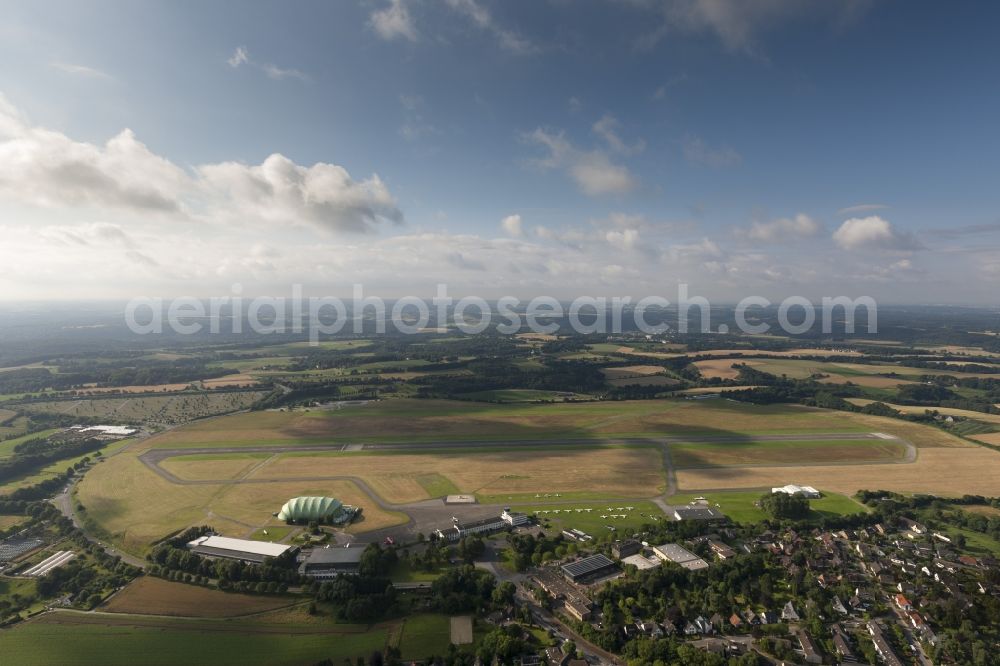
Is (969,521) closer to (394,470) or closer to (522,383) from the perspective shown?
(394,470)

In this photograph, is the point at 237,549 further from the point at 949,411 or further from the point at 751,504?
the point at 949,411

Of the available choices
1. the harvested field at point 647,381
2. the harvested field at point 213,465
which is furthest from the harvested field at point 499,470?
the harvested field at point 647,381

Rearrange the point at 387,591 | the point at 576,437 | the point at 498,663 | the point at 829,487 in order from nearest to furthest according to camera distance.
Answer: the point at 498,663 → the point at 387,591 → the point at 829,487 → the point at 576,437

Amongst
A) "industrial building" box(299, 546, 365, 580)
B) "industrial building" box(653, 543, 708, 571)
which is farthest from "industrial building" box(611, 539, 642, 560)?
"industrial building" box(299, 546, 365, 580)

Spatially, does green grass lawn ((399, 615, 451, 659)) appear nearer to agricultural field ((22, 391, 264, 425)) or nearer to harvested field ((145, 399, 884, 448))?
harvested field ((145, 399, 884, 448))

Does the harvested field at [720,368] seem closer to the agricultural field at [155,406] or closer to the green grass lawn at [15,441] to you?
the agricultural field at [155,406]

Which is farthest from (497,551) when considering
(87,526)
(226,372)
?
(226,372)

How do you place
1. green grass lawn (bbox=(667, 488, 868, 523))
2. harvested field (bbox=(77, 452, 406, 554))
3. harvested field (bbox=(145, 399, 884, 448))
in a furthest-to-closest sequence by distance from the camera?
harvested field (bbox=(145, 399, 884, 448)) → green grass lawn (bbox=(667, 488, 868, 523)) → harvested field (bbox=(77, 452, 406, 554))
